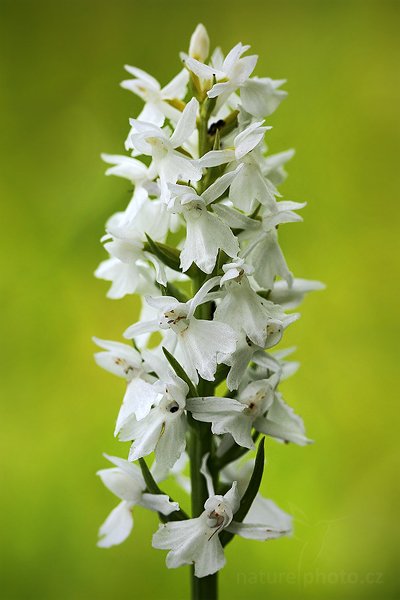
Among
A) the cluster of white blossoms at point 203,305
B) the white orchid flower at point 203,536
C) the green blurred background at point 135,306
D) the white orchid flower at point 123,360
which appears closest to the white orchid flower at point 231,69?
the cluster of white blossoms at point 203,305

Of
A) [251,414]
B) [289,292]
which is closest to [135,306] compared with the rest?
[289,292]

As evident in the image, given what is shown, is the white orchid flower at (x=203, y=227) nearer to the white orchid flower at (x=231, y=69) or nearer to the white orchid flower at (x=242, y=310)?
the white orchid flower at (x=242, y=310)

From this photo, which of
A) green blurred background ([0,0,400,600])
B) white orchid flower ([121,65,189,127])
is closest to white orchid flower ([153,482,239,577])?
white orchid flower ([121,65,189,127])

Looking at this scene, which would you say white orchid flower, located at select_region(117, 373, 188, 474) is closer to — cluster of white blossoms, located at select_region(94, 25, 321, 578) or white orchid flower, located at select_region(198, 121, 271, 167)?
cluster of white blossoms, located at select_region(94, 25, 321, 578)

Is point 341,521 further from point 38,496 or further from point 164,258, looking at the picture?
point 164,258

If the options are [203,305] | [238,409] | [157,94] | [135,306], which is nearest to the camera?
[238,409]

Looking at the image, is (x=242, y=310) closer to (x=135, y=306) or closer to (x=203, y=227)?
(x=203, y=227)
